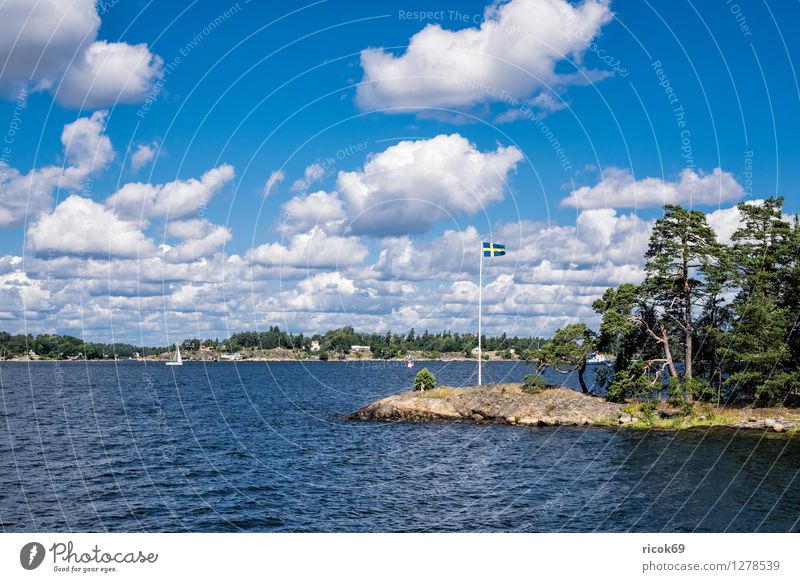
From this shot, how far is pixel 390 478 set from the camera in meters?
47.6

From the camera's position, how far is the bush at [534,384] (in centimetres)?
7838

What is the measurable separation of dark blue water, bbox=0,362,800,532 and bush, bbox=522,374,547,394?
8064mm

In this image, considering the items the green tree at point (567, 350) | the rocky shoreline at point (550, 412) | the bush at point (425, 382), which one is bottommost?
the rocky shoreline at point (550, 412)

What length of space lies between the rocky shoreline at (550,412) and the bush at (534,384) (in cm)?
48

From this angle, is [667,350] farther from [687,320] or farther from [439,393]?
[439,393]

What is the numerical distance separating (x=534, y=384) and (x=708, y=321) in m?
22.0

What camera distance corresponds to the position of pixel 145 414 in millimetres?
96500

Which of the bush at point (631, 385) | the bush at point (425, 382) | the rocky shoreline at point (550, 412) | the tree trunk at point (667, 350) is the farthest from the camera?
the bush at point (425, 382)

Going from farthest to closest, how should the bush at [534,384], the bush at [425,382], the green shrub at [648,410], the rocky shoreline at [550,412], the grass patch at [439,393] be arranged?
the bush at [425,382] → the grass patch at [439,393] → the bush at [534,384] → the green shrub at [648,410] → the rocky shoreline at [550,412]

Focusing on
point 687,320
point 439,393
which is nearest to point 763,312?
point 687,320

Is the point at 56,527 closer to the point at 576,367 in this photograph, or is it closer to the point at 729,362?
the point at 576,367

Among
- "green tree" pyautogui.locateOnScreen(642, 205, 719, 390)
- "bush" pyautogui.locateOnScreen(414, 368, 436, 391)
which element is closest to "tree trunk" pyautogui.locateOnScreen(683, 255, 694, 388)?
"green tree" pyautogui.locateOnScreen(642, 205, 719, 390)

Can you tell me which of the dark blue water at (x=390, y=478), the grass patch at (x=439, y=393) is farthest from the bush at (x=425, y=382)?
the dark blue water at (x=390, y=478)

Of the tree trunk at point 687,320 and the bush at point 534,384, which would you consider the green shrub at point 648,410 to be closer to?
the tree trunk at point 687,320
